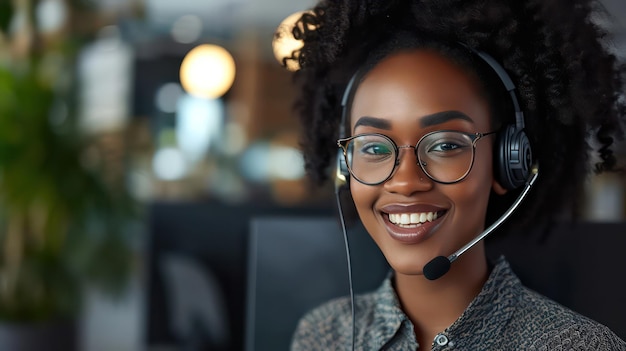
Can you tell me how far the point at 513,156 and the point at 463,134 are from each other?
0.08 metres

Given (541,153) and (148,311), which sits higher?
(541,153)

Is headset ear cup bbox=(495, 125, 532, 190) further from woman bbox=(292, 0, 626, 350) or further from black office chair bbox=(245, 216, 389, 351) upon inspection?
black office chair bbox=(245, 216, 389, 351)

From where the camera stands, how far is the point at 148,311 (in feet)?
7.03

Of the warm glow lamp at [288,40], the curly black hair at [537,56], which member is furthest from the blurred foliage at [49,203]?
the curly black hair at [537,56]

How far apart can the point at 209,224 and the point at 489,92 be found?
48.5 inches

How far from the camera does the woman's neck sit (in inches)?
42.7

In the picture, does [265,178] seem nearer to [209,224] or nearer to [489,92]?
[209,224]

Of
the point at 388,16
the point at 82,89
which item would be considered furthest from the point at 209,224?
the point at 82,89

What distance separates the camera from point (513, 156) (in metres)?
1.02

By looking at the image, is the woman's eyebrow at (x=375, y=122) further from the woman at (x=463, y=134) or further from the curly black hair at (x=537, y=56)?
the curly black hair at (x=537, y=56)

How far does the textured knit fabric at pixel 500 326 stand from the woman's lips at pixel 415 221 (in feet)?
0.45

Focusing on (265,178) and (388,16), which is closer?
(388,16)

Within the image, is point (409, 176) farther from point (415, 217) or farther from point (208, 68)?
point (208, 68)

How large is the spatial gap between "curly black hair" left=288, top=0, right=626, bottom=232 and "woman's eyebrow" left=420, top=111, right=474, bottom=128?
0.32ft
